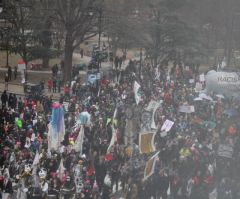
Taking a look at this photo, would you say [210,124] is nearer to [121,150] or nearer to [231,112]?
[231,112]

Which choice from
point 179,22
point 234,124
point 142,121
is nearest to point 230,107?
point 234,124

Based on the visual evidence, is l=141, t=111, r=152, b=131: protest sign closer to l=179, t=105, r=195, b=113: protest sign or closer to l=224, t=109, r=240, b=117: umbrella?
l=179, t=105, r=195, b=113: protest sign

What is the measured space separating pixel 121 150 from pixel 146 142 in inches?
56.5

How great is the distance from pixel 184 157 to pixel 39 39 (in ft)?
87.3

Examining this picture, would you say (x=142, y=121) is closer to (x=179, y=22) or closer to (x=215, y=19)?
(x=179, y=22)

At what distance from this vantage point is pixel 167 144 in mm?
22094

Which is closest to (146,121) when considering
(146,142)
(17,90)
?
(146,142)

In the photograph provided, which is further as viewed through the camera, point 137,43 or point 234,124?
point 137,43

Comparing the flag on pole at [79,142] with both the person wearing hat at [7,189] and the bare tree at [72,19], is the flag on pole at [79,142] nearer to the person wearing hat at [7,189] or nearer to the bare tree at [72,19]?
the person wearing hat at [7,189]

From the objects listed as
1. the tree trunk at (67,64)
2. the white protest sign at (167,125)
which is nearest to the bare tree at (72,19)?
the tree trunk at (67,64)

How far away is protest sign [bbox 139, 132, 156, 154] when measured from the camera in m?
19.5

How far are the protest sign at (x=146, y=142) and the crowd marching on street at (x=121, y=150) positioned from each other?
1.2 inches

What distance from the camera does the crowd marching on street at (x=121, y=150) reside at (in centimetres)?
1897

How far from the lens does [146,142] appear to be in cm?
1961
